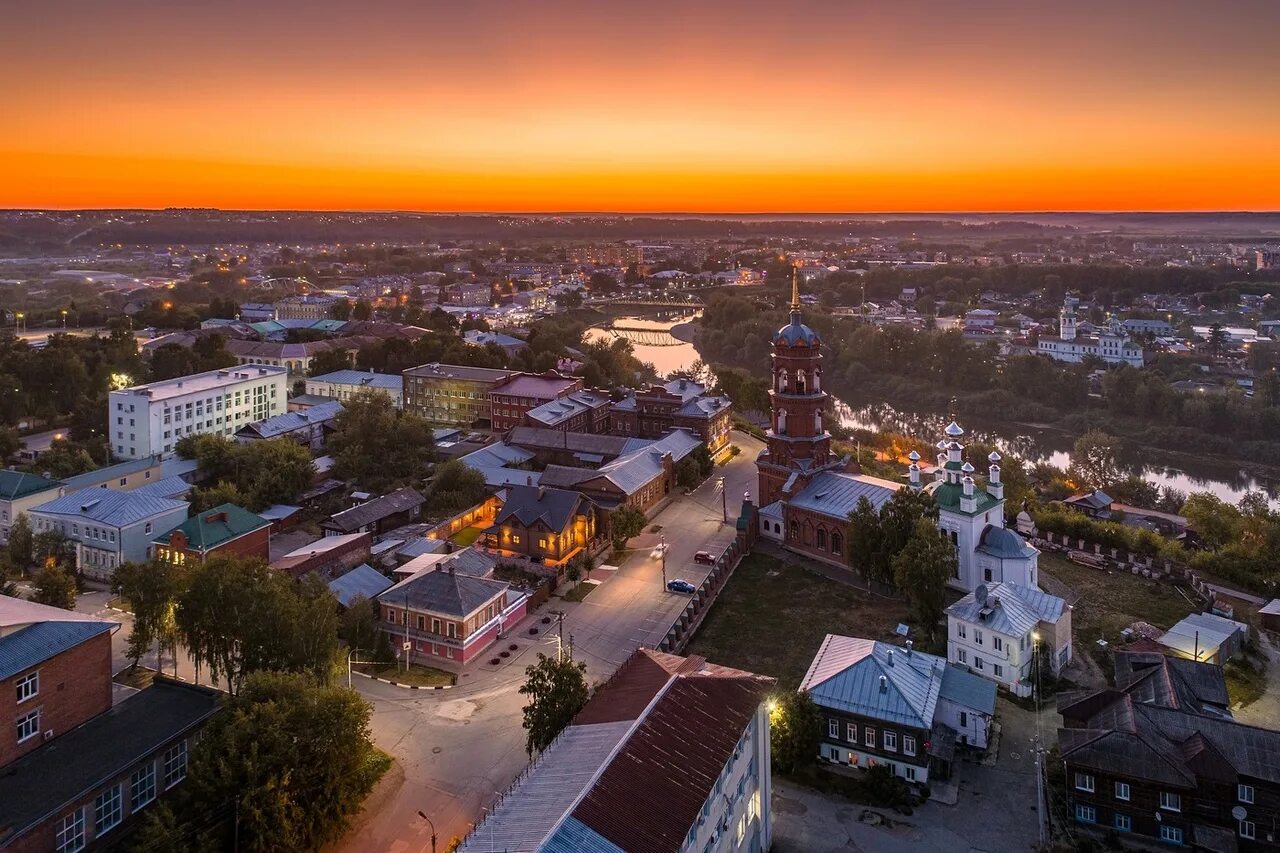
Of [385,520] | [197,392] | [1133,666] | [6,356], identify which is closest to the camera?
[1133,666]

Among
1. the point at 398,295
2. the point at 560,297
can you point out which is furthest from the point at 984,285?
the point at 398,295

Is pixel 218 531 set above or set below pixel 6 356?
below

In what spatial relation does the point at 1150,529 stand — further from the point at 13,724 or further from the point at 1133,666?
the point at 13,724

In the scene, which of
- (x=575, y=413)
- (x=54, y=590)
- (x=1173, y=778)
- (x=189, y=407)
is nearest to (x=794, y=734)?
(x=1173, y=778)

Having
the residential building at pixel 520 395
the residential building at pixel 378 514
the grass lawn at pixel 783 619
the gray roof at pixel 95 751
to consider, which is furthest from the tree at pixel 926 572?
the residential building at pixel 520 395

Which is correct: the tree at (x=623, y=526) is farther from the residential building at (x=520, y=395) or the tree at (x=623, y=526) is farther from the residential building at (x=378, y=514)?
the residential building at (x=520, y=395)

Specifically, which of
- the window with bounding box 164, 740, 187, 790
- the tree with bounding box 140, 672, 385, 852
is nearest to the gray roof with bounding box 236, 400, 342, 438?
the window with bounding box 164, 740, 187, 790
